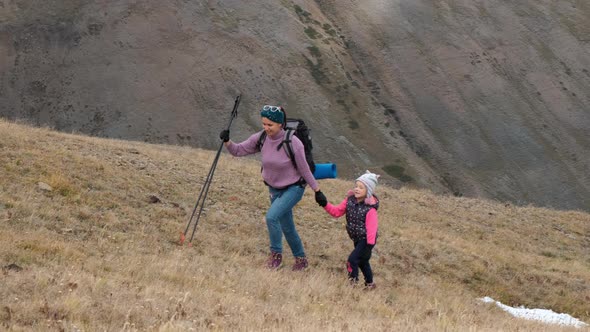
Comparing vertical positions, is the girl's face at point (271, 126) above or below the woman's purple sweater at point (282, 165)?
above

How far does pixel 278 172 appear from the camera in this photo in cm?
1023

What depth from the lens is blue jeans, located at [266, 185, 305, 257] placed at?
401 inches

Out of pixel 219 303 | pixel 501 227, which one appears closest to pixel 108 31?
pixel 501 227

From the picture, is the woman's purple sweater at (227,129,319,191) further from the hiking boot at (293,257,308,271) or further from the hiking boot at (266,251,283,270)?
the hiking boot at (293,257,308,271)

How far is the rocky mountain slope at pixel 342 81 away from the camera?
207ft

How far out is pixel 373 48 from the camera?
78.1 meters

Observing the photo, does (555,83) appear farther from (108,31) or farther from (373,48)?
(108,31)

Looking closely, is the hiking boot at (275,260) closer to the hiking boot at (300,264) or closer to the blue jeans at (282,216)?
the blue jeans at (282,216)

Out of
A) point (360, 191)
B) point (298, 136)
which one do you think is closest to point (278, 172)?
point (298, 136)

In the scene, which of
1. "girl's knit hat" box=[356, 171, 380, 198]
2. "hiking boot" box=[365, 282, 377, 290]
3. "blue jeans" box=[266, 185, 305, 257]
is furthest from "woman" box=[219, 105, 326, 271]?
"hiking boot" box=[365, 282, 377, 290]

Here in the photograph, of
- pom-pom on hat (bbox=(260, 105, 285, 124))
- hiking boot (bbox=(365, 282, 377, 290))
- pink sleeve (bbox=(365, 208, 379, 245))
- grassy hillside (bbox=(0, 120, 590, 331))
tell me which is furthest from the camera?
hiking boot (bbox=(365, 282, 377, 290))

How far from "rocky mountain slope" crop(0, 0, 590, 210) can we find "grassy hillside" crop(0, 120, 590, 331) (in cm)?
4073

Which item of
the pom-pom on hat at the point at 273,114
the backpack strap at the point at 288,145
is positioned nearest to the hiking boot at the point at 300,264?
the backpack strap at the point at 288,145

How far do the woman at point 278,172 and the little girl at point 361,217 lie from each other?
0.53m
